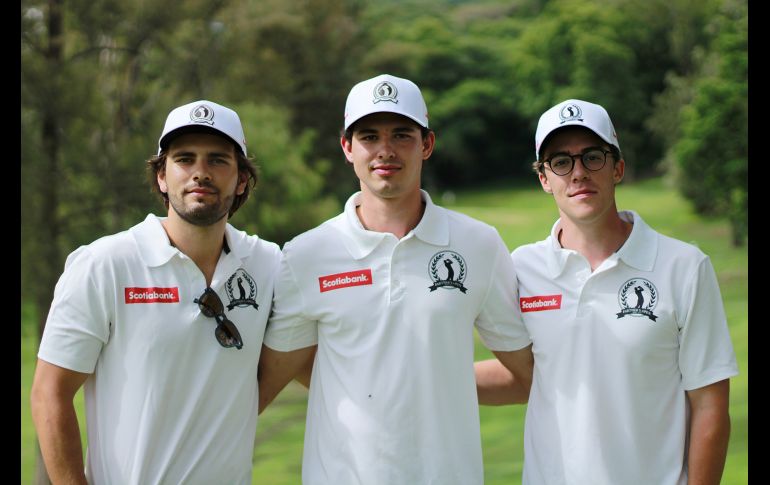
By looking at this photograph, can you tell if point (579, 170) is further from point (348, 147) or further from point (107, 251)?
point (107, 251)

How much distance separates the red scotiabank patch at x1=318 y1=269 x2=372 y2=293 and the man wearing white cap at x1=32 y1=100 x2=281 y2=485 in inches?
13.0

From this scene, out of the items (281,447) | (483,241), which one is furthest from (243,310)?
(281,447)

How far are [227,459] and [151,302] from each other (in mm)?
718

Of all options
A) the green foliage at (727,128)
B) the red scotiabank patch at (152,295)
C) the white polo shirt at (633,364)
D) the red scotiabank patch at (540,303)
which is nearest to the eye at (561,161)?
the white polo shirt at (633,364)

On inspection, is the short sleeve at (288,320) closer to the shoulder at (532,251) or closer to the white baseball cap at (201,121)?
the white baseball cap at (201,121)

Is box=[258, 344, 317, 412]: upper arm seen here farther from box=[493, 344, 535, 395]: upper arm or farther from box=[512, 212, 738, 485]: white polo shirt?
box=[512, 212, 738, 485]: white polo shirt

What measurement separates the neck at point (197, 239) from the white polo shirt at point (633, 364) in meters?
1.45

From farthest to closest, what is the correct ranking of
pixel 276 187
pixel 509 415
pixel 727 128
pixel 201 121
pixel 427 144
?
pixel 276 187, pixel 509 415, pixel 727 128, pixel 427 144, pixel 201 121

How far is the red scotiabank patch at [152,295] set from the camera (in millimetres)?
3840

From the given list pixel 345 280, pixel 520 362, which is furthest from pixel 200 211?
pixel 520 362

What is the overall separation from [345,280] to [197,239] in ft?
2.12

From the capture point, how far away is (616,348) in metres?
3.85

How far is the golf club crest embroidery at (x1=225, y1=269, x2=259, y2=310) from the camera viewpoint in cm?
405

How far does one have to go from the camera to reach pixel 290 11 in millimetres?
32938
